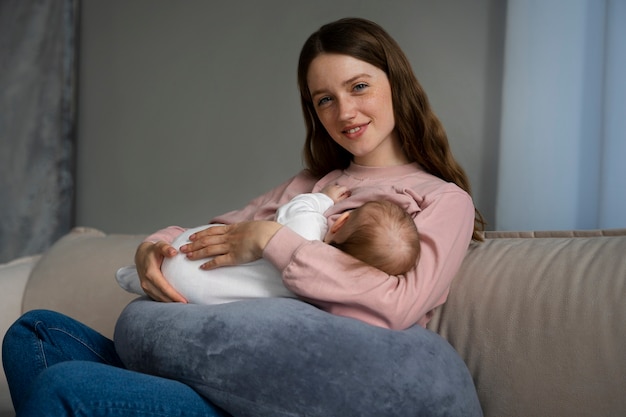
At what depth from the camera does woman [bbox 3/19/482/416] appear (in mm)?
1159

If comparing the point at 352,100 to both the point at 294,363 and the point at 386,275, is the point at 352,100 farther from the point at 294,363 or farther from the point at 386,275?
the point at 294,363

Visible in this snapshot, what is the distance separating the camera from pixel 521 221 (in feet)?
6.33

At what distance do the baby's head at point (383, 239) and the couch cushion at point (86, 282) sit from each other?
1069 mm

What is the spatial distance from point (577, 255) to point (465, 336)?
0.28m

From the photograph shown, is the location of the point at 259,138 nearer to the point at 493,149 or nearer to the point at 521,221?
the point at 493,149

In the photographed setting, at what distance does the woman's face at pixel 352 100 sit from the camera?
1.59m

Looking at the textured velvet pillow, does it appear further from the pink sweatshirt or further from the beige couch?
the beige couch

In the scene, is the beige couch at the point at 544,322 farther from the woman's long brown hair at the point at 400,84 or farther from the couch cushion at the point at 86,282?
the couch cushion at the point at 86,282

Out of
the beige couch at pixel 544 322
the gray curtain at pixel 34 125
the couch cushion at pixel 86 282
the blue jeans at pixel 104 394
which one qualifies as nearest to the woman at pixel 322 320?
the blue jeans at pixel 104 394

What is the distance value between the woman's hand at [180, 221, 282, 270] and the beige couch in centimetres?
44

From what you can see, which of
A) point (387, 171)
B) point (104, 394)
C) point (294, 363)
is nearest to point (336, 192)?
point (387, 171)

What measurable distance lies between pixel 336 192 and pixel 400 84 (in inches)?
11.0

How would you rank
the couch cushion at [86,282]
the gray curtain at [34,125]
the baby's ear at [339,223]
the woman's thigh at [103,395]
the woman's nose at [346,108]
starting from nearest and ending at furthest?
the woman's thigh at [103,395] → the baby's ear at [339,223] → the woman's nose at [346,108] → the couch cushion at [86,282] → the gray curtain at [34,125]

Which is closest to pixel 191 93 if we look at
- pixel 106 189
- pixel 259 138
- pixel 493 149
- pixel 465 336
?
pixel 259 138
